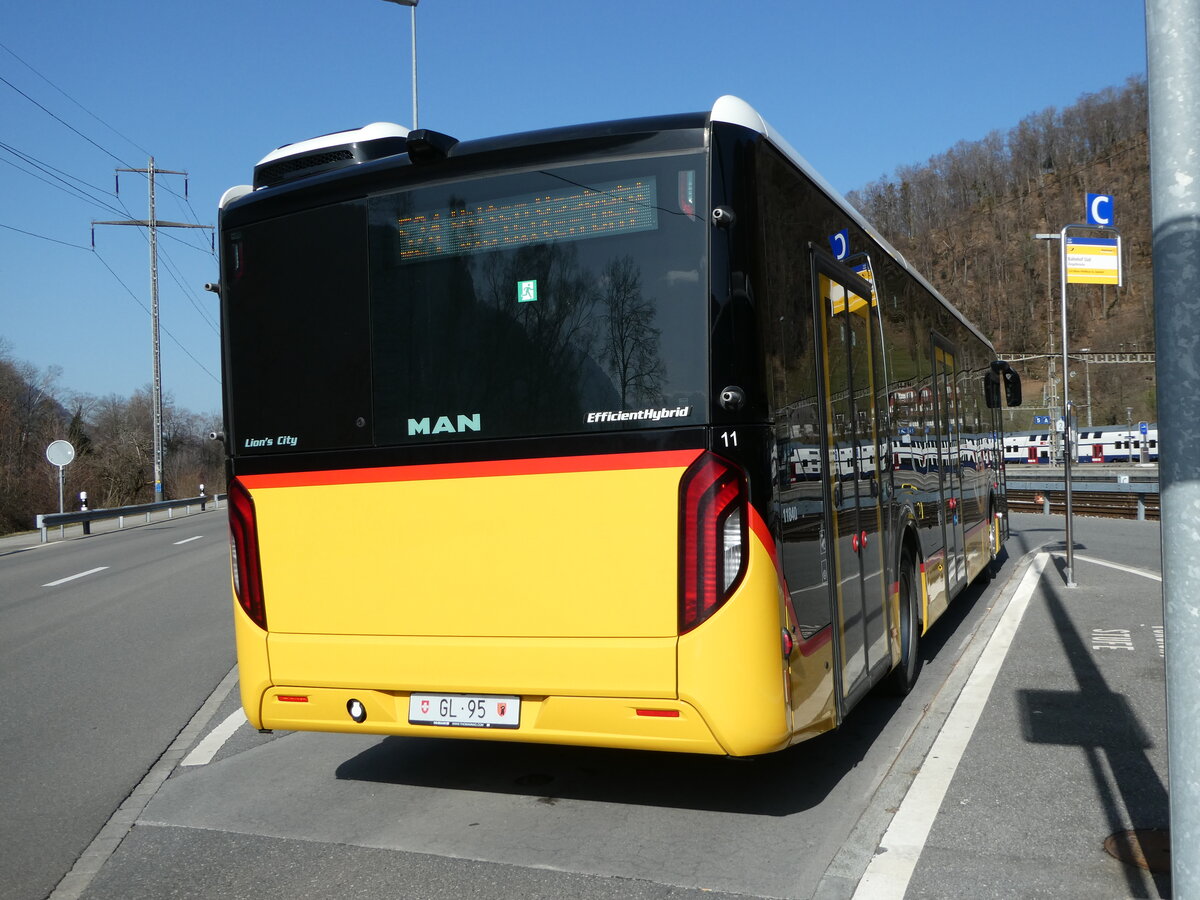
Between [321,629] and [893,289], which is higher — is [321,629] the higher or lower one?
the lower one

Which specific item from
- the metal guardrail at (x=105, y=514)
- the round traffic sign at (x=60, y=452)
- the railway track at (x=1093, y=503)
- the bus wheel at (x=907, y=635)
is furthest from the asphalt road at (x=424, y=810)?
the round traffic sign at (x=60, y=452)

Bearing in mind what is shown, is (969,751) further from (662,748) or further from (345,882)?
A: (345,882)

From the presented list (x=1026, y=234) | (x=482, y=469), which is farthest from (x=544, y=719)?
(x=1026, y=234)

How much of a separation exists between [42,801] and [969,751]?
4795 millimetres

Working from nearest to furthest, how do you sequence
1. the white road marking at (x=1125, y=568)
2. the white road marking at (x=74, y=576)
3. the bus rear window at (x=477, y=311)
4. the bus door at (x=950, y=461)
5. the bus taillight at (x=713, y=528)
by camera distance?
the bus taillight at (x=713, y=528)
the bus rear window at (x=477, y=311)
the bus door at (x=950, y=461)
the white road marking at (x=1125, y=568)
the white road marking at (x=74, y=576)

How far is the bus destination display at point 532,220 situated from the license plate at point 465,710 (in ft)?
6.42

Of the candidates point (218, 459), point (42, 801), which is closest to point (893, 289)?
point (42, 801)

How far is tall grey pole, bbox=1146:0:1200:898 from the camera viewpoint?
316 cm

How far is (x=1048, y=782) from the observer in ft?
18.0

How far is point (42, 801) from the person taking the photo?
5766 millimetres

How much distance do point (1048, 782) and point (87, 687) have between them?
23.3ft

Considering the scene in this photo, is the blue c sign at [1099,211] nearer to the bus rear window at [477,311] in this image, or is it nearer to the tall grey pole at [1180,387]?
the bus rear window at [477,311]

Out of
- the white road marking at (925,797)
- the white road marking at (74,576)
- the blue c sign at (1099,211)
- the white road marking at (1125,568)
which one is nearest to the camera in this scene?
the white road marking at (925,797)

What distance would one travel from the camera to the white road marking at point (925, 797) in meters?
4.16
